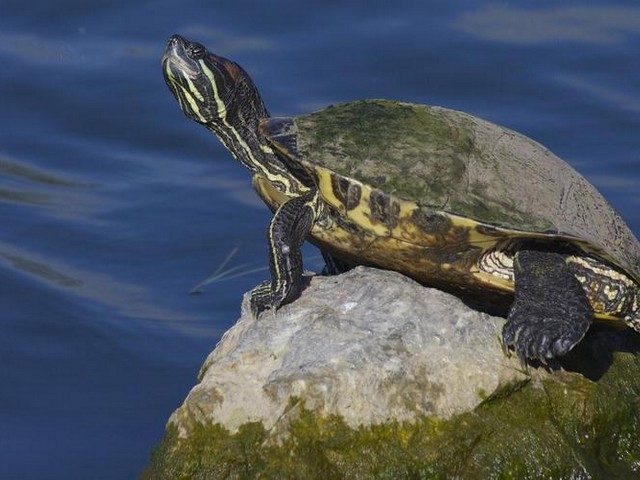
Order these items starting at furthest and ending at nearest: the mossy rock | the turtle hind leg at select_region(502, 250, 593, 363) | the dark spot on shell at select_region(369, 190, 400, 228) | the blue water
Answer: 1. the blue water
2. the dark spot on shell at select_region(369, 190, 400, 228)
3. the turtle hind leg at select_region(502, 250, 593, 363)
4. the mossy rock

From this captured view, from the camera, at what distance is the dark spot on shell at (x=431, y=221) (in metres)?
4.97

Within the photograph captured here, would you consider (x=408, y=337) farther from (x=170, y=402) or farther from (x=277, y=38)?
(x=277, y=38)

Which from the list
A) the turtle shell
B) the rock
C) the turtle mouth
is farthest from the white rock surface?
the turtle mouth

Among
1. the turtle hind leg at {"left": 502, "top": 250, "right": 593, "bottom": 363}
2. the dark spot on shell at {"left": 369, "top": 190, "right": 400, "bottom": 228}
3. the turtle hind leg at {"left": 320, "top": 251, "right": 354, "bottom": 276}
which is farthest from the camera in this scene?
the turtle hind leg at {"left": 320, "top": 251, "right": 354, "bottom": 276}

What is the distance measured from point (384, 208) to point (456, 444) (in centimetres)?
105

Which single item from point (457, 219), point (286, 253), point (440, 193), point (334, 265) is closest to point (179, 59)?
point (334, 265)

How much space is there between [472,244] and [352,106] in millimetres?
867

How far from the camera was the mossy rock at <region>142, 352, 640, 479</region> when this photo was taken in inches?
167

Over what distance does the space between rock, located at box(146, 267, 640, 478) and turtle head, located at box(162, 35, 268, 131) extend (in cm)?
139

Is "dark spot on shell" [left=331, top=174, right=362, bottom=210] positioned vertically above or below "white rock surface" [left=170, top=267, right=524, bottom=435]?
above

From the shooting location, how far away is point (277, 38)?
9.99 m

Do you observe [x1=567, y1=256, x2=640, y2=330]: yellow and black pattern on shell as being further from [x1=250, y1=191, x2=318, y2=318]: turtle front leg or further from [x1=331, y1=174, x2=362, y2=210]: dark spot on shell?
[x1=250, y1=191, x2=318, y2=318]: turtle front leg

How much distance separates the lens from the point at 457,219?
4941 mm

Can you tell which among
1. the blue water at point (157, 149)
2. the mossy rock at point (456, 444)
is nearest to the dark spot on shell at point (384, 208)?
the mossy rock at point (456, 444)
